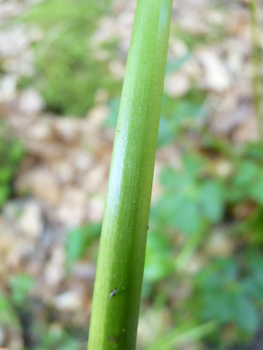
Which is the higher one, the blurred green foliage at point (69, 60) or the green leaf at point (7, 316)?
the blurred green foliage at point (69, 60)

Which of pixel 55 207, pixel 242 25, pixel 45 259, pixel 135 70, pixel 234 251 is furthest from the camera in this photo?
pixel 242 25

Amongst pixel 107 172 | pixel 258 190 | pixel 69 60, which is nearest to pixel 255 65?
pixel 258 190

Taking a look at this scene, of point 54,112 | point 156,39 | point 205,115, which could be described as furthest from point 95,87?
point 156,39

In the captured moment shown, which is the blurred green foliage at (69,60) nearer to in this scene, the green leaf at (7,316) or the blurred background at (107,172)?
the blurred background at (107,172)

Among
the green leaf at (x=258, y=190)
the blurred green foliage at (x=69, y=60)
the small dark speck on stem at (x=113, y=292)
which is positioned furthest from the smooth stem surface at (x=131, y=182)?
the blurred green foliage at (x=69, y=60)

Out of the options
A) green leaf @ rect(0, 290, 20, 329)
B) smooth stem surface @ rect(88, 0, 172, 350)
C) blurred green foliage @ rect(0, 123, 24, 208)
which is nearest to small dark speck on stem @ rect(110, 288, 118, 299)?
smooth stem surface @ rect(88, 0, 172, 350)

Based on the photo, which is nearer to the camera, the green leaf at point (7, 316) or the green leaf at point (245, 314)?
the green leaf at point (245, 314)

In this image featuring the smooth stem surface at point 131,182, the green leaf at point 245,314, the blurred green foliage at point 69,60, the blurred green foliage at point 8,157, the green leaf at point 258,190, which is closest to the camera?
the smooth stem surface at point 131,182

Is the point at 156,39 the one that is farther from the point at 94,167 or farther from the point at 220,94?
the point at 220,94
